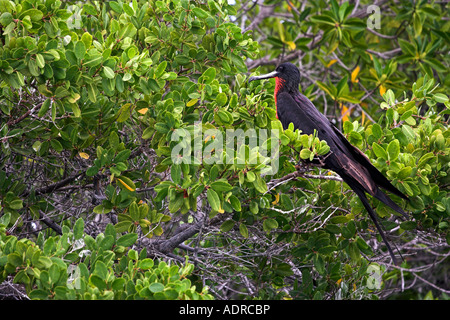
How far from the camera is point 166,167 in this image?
291 centimetres

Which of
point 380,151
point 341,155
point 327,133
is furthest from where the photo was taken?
point 327,133

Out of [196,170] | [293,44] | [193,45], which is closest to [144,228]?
[196,170]

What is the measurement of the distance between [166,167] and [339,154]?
3.42 feet

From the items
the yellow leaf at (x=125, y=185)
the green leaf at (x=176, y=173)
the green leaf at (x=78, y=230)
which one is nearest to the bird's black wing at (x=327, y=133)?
the green leaf at (x=176, y=173)

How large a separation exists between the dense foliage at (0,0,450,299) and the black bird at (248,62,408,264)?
78 mm

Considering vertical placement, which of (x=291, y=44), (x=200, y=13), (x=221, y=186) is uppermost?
(x=291, y=44)

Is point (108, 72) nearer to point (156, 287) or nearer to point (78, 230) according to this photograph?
point (78, 230)

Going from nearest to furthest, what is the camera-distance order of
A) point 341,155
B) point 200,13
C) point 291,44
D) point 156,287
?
point 156,287
point 200,13
point 341,155
point 291,44

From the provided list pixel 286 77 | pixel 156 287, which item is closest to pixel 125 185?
pixel 156 287

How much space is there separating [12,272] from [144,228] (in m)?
0.79

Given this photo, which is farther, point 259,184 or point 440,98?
point 440,98

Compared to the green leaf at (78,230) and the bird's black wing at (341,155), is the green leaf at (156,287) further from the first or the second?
the bird's black wing at (341,155)

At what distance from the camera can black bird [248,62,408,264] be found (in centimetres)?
288

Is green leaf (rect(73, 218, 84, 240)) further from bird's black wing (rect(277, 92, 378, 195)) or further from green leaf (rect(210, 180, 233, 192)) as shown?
bird's black wing (rect(277, 92, 378, 195))
